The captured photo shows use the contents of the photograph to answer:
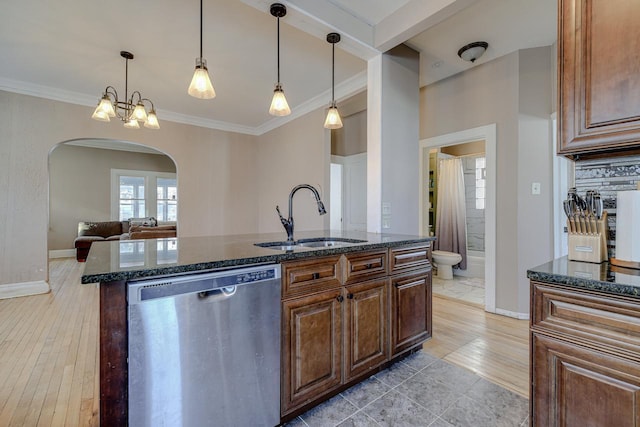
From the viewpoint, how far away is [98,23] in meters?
2.42

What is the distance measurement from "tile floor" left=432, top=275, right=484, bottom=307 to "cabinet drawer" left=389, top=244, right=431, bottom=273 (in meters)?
1.72

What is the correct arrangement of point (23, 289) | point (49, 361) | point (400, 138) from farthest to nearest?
point (23, 289), point (400, 138), point (49, 361)

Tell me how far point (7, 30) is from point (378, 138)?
3515mm

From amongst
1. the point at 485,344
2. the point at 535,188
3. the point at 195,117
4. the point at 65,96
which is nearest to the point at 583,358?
the point at 485,344

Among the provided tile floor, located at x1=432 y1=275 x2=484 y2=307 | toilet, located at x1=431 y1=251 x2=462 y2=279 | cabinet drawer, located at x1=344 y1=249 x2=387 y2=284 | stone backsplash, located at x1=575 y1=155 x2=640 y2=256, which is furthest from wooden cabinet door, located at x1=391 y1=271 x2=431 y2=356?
toilet, located at x1=431 y1=251 x2=462 y2=279

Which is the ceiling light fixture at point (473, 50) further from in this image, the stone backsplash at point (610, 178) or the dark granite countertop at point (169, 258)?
the dark granite countertop at point (169, 258)

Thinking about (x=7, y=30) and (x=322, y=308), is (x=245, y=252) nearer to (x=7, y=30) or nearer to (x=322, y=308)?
(x=322, y=308)

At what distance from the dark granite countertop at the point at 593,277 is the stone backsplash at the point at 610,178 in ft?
1.07

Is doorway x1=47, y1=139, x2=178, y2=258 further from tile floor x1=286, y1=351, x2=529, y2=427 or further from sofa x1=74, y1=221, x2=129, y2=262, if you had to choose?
tile floor x1=286, y1=351, x2=529, y2=427

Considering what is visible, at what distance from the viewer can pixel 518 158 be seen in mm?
2863

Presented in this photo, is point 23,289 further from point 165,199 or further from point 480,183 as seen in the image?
point 480,183

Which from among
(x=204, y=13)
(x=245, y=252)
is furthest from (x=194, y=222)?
(x=245, y=252)

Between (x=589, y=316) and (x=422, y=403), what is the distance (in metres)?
1.05

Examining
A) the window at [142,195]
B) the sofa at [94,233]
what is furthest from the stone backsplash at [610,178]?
the window at [142,195]
